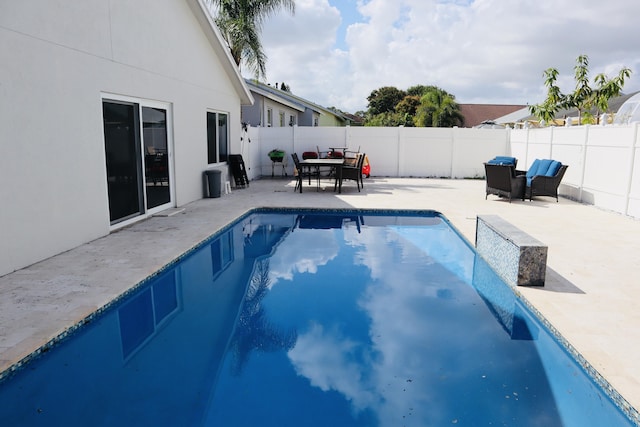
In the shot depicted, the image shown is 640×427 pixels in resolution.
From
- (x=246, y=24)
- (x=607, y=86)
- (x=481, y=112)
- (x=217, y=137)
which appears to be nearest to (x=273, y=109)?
(x=246, y=24)

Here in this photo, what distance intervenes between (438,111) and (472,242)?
25.1 metres

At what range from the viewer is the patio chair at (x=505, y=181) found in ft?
35.1

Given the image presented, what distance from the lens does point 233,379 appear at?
3498 millimetres

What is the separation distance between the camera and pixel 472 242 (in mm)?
7230

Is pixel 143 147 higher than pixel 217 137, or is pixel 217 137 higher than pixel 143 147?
pixel 217 137

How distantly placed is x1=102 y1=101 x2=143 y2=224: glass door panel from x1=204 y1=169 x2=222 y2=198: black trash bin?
309cm

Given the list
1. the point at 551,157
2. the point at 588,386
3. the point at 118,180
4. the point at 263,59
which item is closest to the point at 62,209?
the point at 118,180

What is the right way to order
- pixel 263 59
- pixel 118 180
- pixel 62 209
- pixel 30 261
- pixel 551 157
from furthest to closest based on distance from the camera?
pixel 263 59 → pixel 551 157 → pixel 118 180 → pixel 62 209 → pixel 30 261

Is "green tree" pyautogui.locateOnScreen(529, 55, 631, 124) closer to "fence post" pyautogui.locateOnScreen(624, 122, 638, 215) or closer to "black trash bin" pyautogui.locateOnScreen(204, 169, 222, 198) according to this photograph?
"fence post" pyautogui.locateOnScreen(624, 122, 638, 215)

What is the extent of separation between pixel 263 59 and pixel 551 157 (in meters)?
9.58

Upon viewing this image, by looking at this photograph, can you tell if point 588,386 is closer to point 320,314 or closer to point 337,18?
point 320,314

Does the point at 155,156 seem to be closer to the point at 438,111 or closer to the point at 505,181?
the point at 505,181

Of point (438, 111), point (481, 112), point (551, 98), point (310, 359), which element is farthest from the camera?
point (481, 112)

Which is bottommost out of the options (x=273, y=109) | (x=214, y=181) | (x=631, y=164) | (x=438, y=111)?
(x=214, y=181)
